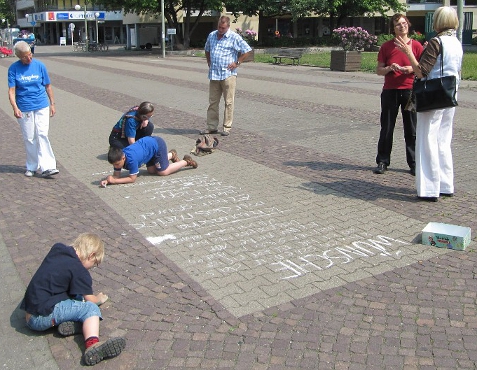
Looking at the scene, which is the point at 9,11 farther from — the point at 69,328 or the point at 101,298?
the point at 69,328

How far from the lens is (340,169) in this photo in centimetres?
788

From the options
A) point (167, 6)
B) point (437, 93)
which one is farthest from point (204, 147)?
point (167, 6)

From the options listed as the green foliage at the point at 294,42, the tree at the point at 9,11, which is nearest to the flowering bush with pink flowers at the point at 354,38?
the green foliage at the point at 294,42

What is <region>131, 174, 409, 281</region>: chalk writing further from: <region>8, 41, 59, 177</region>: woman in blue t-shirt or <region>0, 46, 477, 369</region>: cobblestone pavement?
<region>8, 41, 59, 177</region>: woman in blue t-shirt

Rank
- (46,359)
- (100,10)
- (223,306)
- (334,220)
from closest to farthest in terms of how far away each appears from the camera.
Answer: (46,359) < (223,306) < (334,220) < (100,10)

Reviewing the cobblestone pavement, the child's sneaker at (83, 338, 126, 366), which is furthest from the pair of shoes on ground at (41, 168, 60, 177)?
the child's sneaker at (83, 338, 126, 366)

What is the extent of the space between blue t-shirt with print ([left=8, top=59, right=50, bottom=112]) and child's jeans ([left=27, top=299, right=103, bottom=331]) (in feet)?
14.1

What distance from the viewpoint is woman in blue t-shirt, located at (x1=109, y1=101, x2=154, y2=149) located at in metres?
7.94

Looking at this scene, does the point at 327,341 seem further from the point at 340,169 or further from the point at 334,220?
the point at 340,169

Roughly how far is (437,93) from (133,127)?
388cm

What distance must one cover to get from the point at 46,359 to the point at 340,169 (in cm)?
504

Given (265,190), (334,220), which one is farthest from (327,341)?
(265,190)

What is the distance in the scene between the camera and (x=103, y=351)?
3582 mm

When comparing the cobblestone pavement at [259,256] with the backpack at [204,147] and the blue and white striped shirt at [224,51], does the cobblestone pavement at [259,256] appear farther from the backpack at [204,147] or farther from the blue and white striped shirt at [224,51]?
the blue and white striped shirt at [224,51]
